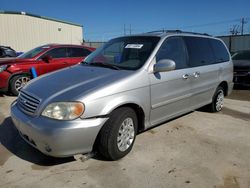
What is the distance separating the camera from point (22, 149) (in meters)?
3.79

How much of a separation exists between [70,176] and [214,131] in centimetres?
277

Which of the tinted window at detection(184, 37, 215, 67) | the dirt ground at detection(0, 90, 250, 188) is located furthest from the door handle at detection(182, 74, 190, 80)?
the dirt ground at detection(0, 90, 250, 188)

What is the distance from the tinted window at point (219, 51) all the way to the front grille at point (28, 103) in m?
3.87

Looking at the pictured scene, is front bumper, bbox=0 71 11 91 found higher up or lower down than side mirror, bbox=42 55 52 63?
lower down

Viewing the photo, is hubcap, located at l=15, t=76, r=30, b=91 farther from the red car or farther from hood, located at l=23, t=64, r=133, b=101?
hood, located at l=23, t=64, r=133, b=101

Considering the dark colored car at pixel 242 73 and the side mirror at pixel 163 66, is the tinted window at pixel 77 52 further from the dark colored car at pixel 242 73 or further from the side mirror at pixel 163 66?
the side mirror at pixel 163 66

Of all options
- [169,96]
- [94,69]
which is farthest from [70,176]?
[169,96]

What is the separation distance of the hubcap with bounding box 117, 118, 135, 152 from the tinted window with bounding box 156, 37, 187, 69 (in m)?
1.09

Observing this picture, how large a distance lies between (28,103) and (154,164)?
183 cm

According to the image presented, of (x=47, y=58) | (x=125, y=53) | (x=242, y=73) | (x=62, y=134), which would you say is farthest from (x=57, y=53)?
(x=242, y=73)

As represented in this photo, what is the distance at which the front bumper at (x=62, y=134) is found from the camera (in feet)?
9.41

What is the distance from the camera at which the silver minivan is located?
2959 millimetres

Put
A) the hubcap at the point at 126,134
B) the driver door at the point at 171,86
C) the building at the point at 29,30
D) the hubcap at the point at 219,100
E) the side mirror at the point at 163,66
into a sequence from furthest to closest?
the building at the point at 29,30
the hubcap at the point at 219,100
the driver door at the point at 171,86
the side mirror at the point at 163,66
the hubcap at the point at 126,134

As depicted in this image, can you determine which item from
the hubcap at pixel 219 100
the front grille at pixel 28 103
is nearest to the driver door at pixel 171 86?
the hubcap at pixel 219 100
